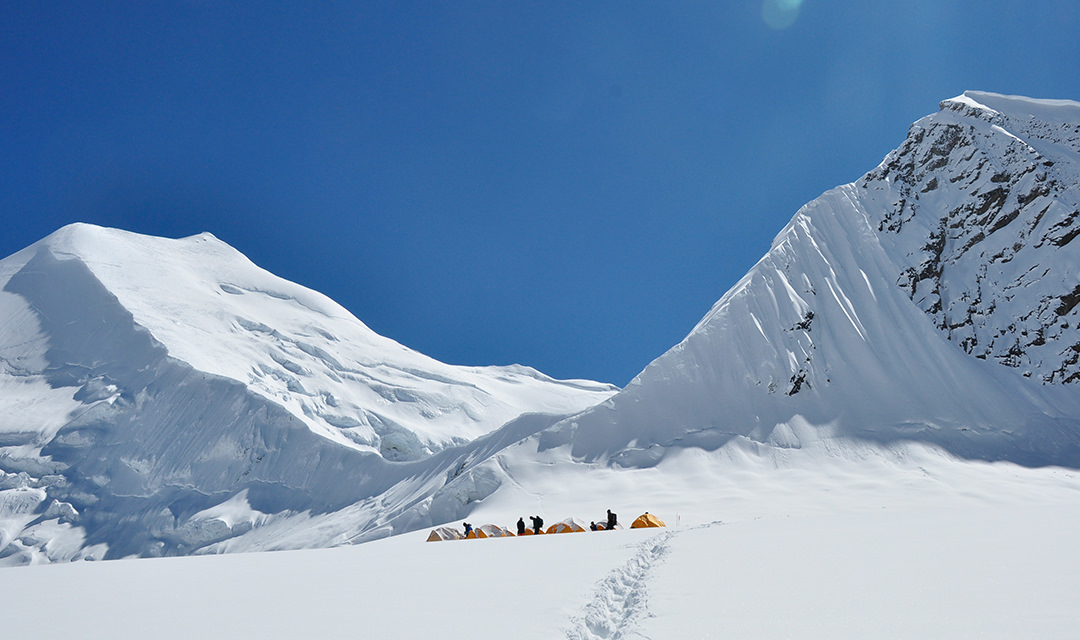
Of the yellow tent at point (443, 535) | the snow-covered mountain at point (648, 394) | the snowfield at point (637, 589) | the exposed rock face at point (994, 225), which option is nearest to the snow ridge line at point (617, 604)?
the snowfield at point (637, 589)

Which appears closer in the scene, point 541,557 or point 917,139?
Answer: point 541,557

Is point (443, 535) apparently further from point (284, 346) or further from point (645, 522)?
point (284, 346)

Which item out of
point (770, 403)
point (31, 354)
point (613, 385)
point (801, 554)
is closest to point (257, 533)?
point (31, 354)

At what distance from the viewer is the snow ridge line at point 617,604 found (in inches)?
262

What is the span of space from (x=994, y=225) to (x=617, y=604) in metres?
69.5

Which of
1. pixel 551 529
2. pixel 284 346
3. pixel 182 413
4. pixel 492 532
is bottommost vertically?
→ pixel 492 532

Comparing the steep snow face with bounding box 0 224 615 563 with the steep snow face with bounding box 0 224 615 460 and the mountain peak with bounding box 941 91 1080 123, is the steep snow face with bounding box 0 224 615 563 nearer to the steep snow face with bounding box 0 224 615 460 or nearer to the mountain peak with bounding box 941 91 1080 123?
the steep snow face with bounding box 0 224 615 460

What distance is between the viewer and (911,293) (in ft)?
190

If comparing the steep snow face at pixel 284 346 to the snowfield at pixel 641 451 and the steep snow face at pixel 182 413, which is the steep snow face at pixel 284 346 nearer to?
the steep snow face at pixel 182 413

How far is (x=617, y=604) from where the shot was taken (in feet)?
26.0

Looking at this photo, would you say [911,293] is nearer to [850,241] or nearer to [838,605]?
[850,241]

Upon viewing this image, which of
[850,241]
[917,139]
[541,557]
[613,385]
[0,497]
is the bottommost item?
[0,497]

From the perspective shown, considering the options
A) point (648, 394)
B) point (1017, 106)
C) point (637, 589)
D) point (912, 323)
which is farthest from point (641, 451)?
point (1017, 106)

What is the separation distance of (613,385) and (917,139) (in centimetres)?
7310
